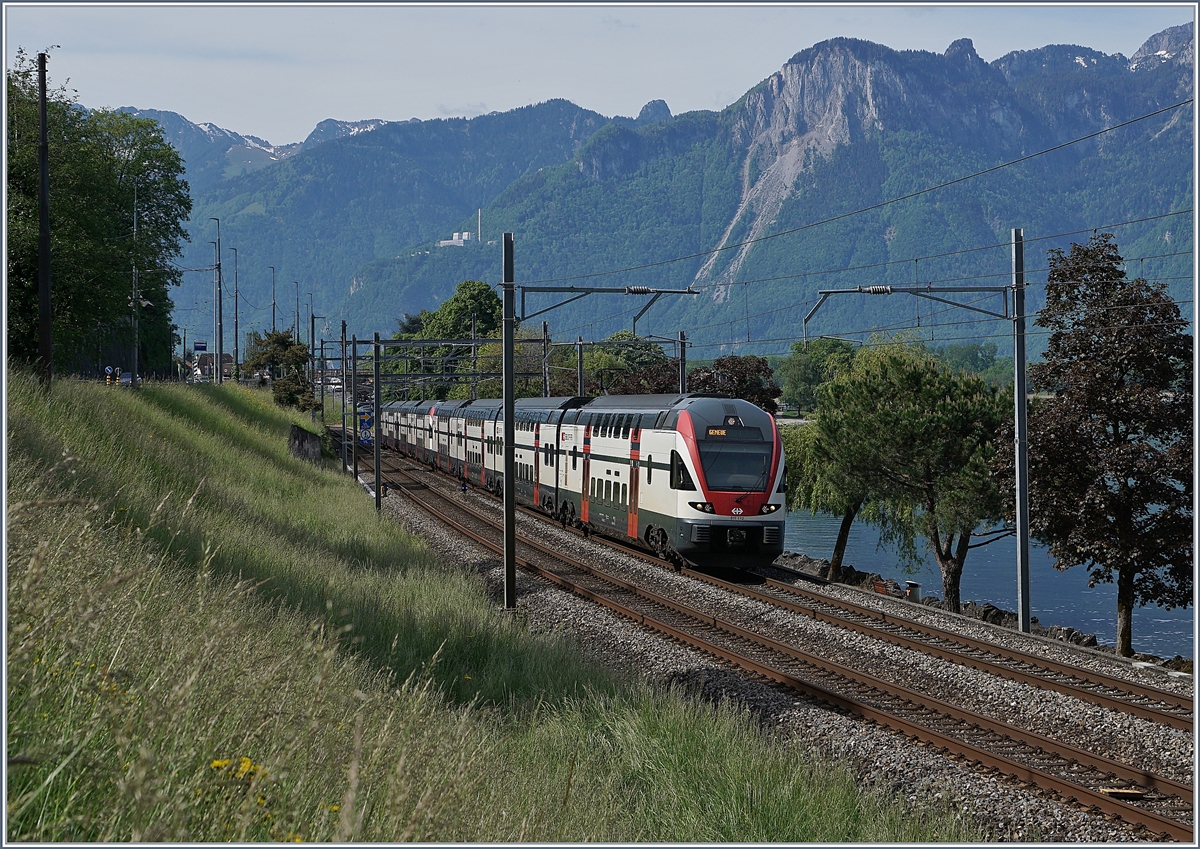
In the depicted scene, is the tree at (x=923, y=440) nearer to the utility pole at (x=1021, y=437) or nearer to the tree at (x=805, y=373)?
the utility pole at (x=1021, y=437)

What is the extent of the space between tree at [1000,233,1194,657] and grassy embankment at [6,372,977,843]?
12510 millimetres

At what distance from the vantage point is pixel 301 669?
310 inches

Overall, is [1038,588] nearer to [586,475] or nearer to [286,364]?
[586,475]

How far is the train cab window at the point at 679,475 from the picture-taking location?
2319 centimetres

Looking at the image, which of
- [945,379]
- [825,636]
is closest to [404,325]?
[945,379]

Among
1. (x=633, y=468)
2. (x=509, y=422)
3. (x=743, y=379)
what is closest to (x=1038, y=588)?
(x=743, y=379)

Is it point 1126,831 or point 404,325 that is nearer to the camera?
point 1126,831

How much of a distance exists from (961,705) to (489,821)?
9808mm

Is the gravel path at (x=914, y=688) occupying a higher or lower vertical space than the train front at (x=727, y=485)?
lower

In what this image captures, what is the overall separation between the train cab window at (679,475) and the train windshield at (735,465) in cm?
41

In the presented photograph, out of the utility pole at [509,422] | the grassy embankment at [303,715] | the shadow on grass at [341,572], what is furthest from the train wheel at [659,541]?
the grassy embankment at [303,715]

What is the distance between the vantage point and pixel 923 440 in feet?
95.8

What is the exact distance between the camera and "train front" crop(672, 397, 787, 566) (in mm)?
23047

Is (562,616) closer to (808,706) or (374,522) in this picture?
(808,706)
